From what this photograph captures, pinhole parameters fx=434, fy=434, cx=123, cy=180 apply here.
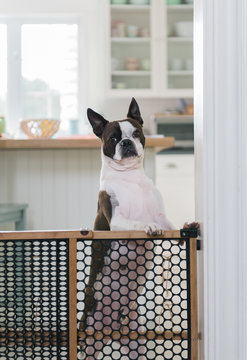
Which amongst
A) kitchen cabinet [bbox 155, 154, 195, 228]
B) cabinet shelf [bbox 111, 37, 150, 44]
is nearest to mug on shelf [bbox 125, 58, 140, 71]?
cabinet shelf [bbox 111, 37, 150, 44]

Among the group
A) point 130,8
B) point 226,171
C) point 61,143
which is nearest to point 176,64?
point 130,8

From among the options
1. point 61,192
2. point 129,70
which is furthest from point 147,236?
point 129,70

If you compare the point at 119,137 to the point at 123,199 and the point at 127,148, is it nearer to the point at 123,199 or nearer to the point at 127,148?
the point at 127,148

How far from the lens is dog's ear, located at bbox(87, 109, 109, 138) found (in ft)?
3.28

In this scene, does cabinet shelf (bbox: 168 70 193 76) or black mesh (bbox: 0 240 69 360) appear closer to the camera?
black mesh (bbox: 0 240 69 360)

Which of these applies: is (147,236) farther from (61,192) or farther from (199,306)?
(61,192)

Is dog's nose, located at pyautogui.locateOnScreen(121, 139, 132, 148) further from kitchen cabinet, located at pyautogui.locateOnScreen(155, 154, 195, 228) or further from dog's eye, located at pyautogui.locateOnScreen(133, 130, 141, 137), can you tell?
kitchen cabinet, located at pyautogui.locateOnScreen(155, 154, 195, 228)

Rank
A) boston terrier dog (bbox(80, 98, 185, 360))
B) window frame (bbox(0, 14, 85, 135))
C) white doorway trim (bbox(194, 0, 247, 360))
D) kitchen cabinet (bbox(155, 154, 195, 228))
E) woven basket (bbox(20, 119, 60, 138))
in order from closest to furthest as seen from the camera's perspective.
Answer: white doorway trim (bbox(194, 0, 247, 360)) → boston terrier dog (bbox(80, 98, 185, 360)) → woven basket (bbox(20, 119, 60, 138)) → kitchen cabinet (bbox(155, 154, 195, 228)) → window frame (bbox(0, 14, 85, 135))

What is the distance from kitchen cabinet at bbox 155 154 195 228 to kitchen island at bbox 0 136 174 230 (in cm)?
190

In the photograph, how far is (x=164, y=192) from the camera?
402 cm

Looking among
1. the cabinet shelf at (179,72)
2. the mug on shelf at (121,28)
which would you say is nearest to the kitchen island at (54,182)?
the cabinet shelf at (179,72)

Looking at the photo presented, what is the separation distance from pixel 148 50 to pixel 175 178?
124 centimetres

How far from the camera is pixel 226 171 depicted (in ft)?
2.52

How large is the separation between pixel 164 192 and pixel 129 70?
3.97ft
